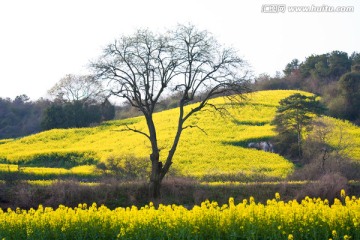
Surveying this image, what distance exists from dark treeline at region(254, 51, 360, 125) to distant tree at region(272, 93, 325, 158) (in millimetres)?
16540

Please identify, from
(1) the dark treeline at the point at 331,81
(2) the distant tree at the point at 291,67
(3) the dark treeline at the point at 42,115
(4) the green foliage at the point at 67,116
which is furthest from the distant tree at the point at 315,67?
(4) the green foliage at the point at 67,116

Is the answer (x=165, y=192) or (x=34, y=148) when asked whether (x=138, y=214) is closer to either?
(x=165, y=192)

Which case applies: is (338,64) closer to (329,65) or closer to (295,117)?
(329,65)

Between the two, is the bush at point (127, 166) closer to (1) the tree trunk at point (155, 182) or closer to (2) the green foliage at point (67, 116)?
(1) the tree trunk at point (155, 182)

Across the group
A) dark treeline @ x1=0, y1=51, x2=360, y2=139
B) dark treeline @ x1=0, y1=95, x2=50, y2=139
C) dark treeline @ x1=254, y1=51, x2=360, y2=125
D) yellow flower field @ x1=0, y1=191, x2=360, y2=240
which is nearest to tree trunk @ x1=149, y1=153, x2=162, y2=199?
yellow flower field @ x1=0, y1=191, x2=360, y2=240

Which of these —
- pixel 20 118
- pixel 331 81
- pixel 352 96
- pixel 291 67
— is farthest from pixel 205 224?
pixel 291 67

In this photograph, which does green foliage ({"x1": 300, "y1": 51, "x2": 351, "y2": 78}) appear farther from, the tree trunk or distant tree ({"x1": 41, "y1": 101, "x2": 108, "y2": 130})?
the tree trunk

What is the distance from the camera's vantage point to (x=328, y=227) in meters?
13.3

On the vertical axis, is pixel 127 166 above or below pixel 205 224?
below

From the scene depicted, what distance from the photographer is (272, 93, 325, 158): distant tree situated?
165ft

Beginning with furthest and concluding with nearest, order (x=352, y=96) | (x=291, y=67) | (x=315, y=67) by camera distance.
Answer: (x=291, y=67)
(x=315, y=67)
(x=352, y=96)

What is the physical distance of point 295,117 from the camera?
50.8 metres

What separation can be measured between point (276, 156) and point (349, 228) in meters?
37.0

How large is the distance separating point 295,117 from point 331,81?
39575 mm
